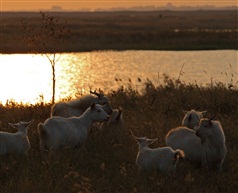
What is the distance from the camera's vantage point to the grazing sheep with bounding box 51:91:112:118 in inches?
524

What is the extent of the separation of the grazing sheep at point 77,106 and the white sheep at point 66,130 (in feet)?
4.32

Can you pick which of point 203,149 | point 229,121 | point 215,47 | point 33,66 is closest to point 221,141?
point 203,149

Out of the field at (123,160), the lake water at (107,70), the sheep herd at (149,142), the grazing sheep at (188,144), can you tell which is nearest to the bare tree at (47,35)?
the field at (123,160)

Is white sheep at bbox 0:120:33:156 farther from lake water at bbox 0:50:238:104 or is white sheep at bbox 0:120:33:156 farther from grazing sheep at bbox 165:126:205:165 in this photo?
lake water at bbox 0:50:238:104

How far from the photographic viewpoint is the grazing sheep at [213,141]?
1040cm

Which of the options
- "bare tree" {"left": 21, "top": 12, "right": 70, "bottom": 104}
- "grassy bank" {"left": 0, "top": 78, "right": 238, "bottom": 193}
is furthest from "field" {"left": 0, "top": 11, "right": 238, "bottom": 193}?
"bare tree" {"left": 21, "top": 12, "right": 70, "bottom": 104}

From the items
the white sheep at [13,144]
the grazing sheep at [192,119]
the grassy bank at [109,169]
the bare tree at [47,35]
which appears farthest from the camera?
the bare tree at [47,35]

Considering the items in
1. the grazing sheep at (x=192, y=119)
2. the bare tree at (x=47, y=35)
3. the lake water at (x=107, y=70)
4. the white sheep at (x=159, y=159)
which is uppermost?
the bare tree at (x=47, y=35)

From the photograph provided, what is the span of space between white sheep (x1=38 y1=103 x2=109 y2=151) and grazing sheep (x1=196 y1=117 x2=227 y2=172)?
242 cm

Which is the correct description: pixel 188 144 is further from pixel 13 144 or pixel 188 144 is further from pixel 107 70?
pixel 107 70

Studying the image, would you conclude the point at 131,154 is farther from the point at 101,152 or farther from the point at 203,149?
the point at 203,149

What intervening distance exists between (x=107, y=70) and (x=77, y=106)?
29.7m

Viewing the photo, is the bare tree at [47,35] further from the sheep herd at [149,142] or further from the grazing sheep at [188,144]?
the grazing sheep at [188,144]

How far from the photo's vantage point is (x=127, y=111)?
56.0 feet
